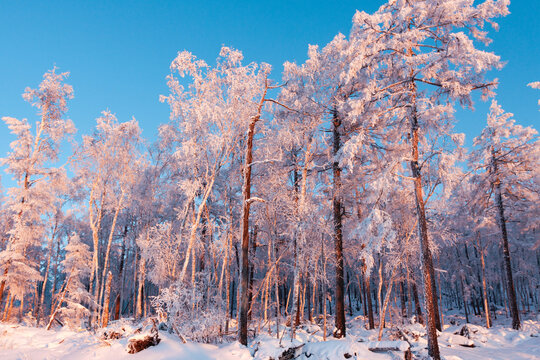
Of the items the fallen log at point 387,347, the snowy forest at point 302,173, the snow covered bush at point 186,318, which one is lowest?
the fallen log at point 387,347

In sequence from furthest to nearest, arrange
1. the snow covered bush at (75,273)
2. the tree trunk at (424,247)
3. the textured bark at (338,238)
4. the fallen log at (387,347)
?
the snow covered bush at (75,273) < the textured bark at (338,238) < the tree trunk at (424,247) < the fallen log at (387,347)

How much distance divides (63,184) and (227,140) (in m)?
10.4

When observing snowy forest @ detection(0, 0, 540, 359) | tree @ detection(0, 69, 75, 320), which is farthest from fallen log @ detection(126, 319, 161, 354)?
tree @ detection(0, 69, 75, 320)

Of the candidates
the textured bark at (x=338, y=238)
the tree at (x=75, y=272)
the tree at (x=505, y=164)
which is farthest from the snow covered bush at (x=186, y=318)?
the tree at (x=505, y=164)

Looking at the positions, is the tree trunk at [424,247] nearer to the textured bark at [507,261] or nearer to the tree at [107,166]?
the textured bark at [507,261]

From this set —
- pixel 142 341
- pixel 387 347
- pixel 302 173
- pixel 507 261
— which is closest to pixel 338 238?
pixel 302 173

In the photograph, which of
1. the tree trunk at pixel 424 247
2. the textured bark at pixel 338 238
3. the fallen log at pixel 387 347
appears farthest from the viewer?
the textured bark at pixel 338 238

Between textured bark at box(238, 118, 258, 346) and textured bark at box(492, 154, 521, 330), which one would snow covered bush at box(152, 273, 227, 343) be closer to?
textured bark at box(238, 118, 258, 346)

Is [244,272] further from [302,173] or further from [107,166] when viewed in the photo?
[107,166]

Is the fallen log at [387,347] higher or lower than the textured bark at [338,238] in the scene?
lower

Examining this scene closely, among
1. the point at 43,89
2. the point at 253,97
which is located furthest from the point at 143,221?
the point at 253,97

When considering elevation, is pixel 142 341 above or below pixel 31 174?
below

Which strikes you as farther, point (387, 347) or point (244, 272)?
point (244, 272)

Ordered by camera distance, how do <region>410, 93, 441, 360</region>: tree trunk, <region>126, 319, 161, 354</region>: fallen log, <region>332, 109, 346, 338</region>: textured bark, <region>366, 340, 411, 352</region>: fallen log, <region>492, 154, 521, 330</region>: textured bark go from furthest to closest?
<region>492, 154, 521, 330</region>: textured bark → <region>332, 109, 346, 338</region>: textured bark → <region>410, 93, 441, 360</region>: tree trunk → <region>366, 340, 411, 352</region>: fallen log → <region>126, 319, 161, 354</region>: fallen log
